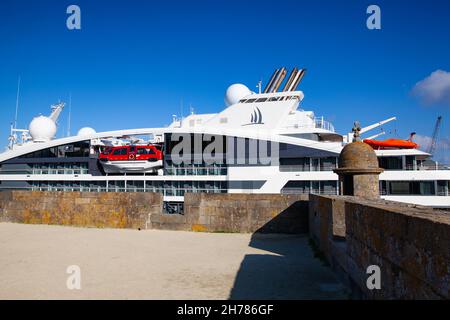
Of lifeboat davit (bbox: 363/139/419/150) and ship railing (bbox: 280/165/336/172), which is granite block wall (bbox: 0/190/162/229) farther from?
lifeboat davit (bbox: 363/139/419/150)

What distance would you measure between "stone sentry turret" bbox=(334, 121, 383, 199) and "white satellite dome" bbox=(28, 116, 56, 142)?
143 ft

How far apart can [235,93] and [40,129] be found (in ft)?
85.6

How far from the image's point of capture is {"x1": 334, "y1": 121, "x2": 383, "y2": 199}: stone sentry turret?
12094 mm

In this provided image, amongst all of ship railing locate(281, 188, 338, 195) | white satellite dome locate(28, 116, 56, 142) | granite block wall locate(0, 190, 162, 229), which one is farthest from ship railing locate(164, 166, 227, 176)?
white satellite dome locate(28, 116, 56, 142)

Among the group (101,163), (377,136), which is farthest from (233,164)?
(377,136)

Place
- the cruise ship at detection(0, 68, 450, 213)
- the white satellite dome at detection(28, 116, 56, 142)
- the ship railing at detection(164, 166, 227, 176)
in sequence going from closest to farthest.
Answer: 1. the cruise ship at detection(0, 68, 450, 213)
2. the ship railing at detection(164, 166, 227, 176)
3. the white satellite dome at detection(28, 116, 56, 142)

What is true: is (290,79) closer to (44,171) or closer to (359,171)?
(44,171)

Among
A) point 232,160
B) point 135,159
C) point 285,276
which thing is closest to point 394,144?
point 232,160

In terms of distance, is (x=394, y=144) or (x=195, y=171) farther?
(x=195, y=171)

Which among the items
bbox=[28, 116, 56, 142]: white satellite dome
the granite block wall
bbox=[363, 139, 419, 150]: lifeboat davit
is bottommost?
the granite block wall

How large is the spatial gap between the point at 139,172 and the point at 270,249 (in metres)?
27.8

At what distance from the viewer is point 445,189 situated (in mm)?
26516

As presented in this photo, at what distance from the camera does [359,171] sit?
1216cm
